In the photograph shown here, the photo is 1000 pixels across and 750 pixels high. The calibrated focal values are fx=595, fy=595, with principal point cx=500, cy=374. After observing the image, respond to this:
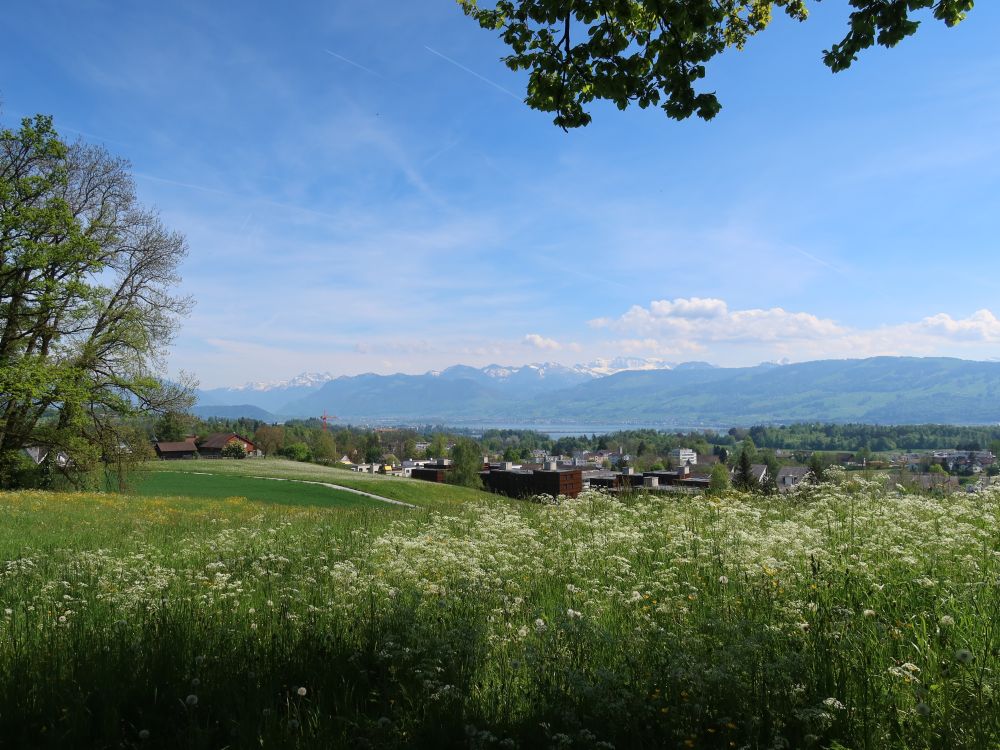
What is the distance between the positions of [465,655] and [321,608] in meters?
2.06

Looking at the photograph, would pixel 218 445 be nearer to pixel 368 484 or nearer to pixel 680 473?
pixel 368 484

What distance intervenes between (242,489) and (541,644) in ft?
143

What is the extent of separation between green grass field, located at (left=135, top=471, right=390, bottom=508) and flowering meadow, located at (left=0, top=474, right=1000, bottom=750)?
102ft

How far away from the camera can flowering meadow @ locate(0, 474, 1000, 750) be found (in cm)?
356

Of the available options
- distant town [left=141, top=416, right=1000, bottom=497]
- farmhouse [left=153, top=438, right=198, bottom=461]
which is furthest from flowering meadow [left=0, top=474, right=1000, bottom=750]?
farmhouse [left=153, top=438, right=198, bottom=461]

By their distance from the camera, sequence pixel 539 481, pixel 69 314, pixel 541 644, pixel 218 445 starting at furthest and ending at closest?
pixel 218 445, pixel 539 481, pixel 69 314, pixel 541 644

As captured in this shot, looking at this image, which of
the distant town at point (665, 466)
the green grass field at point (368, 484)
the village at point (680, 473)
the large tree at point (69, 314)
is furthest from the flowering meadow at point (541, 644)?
the green grass field at point (368, 484)

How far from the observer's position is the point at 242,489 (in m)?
43.3

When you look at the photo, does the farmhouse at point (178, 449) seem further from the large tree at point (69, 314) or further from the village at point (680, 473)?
the large tree at point (69, 314)

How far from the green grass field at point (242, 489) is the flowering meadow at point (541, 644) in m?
31.1

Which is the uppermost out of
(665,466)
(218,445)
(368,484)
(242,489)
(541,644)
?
(541,644)

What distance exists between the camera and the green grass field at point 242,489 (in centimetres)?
3912

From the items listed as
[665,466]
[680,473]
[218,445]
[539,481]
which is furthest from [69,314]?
[665,466]

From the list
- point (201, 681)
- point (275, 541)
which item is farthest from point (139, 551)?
point (201, 681)
